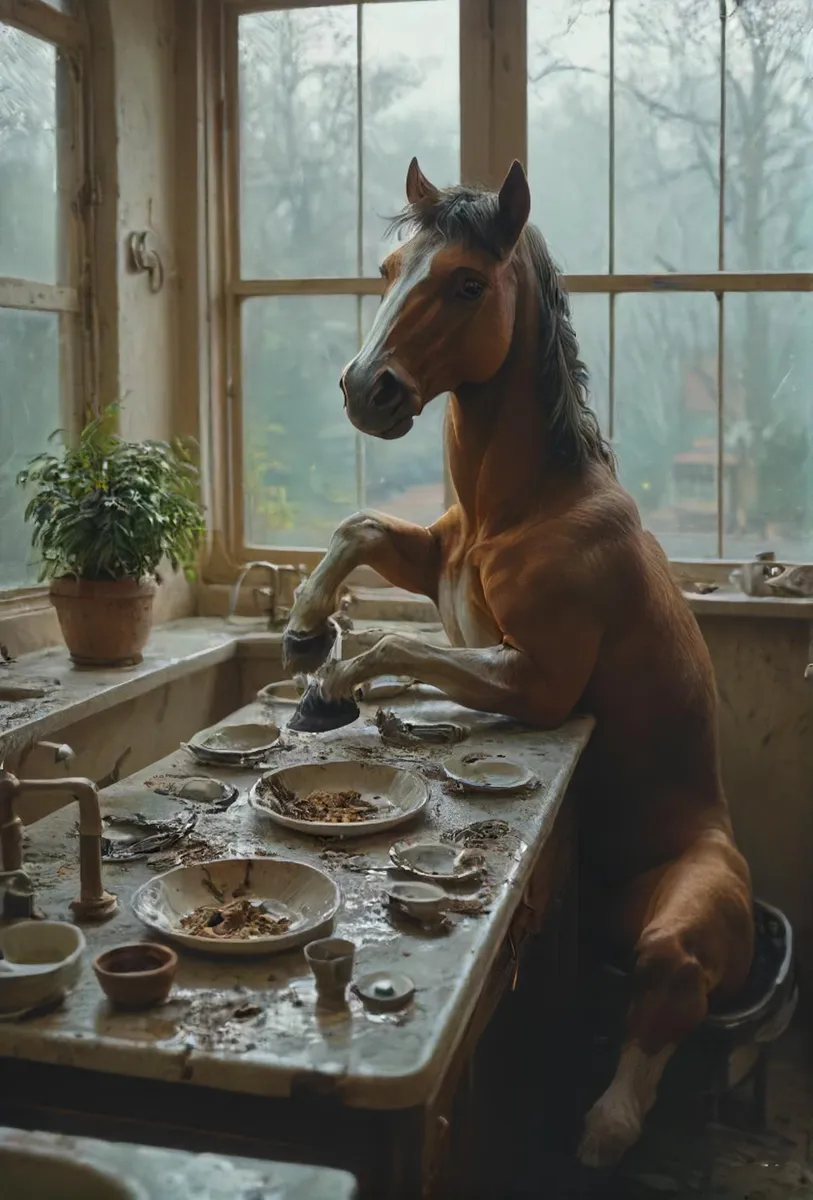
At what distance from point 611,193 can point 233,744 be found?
6.60ft

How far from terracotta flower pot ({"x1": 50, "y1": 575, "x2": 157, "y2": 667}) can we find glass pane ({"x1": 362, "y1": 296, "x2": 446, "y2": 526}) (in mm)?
888

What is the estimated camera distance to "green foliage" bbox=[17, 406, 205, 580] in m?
2.88

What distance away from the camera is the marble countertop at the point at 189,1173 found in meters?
0.91

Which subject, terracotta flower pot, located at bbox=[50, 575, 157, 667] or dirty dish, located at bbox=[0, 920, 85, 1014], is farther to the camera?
terracotta flower pot, located at bbox=[50, 575, 157, 667]

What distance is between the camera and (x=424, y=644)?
7.72ft

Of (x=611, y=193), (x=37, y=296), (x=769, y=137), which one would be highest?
(x=769, y=137)

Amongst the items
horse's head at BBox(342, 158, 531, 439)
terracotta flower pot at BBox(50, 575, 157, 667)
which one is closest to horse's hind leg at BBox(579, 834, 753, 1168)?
horse's head at BBox(342, 158, 531, 439)

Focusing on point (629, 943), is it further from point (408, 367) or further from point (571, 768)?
point (408, 367)

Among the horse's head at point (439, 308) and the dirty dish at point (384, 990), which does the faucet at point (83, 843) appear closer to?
the dirty dish at point (384, 990)

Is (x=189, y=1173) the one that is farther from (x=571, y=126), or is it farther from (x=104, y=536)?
(x=571, y=126)

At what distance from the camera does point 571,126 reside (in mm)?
3383

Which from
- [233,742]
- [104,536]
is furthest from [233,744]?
[104,536]

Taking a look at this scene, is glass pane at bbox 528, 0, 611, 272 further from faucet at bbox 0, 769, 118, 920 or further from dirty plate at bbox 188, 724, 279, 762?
faucet at bbox 0, 769, 118, 920

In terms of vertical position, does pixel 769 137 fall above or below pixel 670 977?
above
